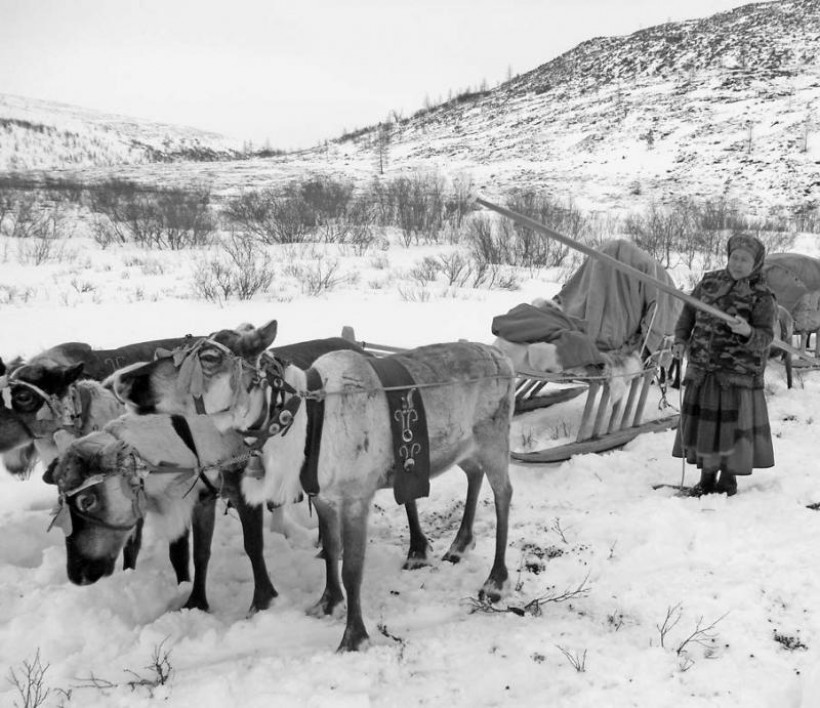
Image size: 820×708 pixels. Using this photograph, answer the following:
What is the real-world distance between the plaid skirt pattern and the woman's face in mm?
711

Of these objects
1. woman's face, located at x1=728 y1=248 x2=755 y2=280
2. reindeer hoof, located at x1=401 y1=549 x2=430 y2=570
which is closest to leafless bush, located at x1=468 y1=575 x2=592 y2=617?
reindeer hoof, located at x1=401 y1=549 x2=430 y2=570

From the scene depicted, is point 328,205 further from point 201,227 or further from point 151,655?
point 151,655

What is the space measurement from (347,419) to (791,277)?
620 cm

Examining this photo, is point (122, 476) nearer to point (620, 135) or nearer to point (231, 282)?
point (231, 282)

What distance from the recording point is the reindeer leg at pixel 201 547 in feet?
10.3

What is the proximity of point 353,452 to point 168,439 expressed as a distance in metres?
0.92

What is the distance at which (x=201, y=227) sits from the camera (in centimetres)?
1702

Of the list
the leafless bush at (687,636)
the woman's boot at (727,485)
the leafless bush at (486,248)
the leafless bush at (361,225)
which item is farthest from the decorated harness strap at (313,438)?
the leafless bush at (361,225)

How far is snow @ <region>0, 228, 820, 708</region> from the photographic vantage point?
2525 millimetres

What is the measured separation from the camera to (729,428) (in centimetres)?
421

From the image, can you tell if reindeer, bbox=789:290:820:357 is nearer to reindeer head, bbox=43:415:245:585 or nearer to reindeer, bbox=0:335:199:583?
reindeer head, bbox=43:415:245:585

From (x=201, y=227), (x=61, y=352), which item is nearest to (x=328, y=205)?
(x=201, y=227)

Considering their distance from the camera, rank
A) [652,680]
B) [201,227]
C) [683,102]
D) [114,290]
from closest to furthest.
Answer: [652,680] → [114,290] → [201,227] → [683,102]

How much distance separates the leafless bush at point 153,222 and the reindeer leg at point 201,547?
541 inches
